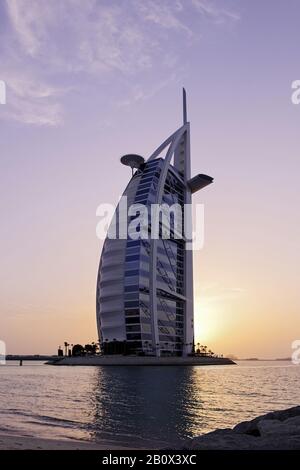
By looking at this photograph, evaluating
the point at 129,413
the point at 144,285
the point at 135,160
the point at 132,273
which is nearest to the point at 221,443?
the point at 129,413

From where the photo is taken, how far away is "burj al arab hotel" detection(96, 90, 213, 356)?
504 feet

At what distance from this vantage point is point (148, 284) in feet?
505

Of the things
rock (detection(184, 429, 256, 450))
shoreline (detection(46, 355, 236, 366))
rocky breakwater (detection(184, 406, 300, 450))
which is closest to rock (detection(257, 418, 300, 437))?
rocky breakwater (detection(184, 406, 300, 450))

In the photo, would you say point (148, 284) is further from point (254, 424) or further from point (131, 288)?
point (254, 424)

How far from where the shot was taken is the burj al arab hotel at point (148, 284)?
153500 millimetres

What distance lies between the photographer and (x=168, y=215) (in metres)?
177

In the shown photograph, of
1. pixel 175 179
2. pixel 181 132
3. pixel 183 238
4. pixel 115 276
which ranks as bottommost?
pixel 115 276

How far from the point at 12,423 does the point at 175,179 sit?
16203 cm

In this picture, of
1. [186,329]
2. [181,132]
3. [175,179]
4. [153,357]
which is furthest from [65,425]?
[181,132]

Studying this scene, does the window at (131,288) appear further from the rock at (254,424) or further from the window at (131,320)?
the rock at (254,424)

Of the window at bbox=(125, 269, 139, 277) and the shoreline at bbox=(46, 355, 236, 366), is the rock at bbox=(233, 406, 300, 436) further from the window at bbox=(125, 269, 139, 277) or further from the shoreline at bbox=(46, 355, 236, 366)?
the window at bbox=(125, 269, 139, 277)
